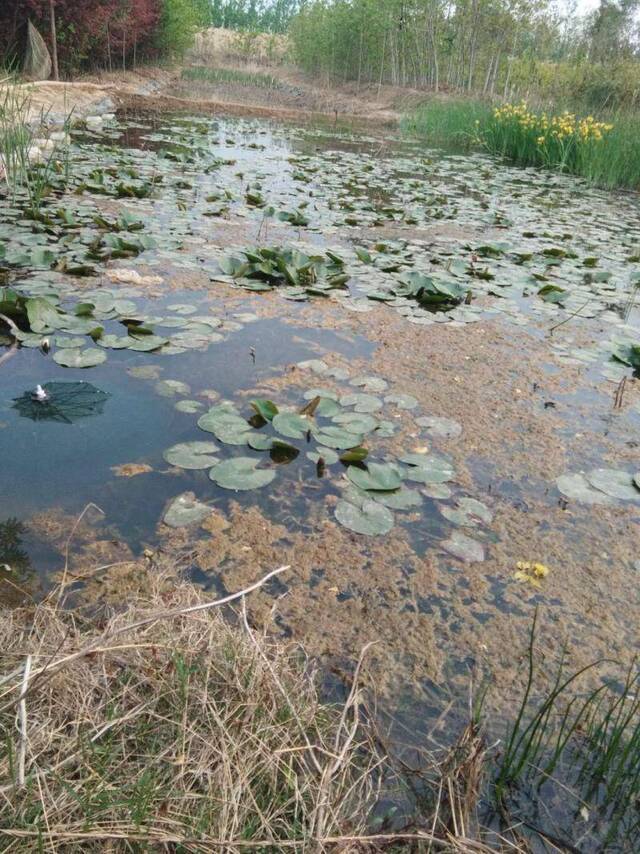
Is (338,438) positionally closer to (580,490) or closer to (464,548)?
(464,548)

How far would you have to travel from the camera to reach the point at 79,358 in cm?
212

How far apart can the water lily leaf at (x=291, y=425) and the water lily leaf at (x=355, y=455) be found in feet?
0.55

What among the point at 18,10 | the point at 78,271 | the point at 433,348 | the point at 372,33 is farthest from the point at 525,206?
the point at 372,33

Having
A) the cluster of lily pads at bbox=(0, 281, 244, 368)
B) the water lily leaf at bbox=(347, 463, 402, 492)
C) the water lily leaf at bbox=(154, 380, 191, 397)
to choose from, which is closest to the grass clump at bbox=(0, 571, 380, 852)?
the water lily leaf at bbox=(347, 463, 402, 492)

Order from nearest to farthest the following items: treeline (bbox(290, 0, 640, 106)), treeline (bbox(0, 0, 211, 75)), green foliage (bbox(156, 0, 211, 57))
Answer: treeline (bbox(0, 0, 211, 75)), treeline (bbox(290, 0, 640, 106)), green foliage (bbox(156, 0, 211, 57))

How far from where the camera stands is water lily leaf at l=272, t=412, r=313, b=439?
1.81 metres

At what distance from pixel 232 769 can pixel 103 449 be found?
105cm

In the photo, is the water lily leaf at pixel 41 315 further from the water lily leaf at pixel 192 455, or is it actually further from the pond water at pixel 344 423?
the water lily leaf at pixel 192 455

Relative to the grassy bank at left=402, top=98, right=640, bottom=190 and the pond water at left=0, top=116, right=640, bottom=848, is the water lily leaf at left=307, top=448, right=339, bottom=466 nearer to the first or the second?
the pond water at left=0, top=116, right=640, bottom=848

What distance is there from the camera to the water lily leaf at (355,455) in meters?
1.71

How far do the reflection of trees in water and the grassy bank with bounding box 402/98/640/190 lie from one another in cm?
787

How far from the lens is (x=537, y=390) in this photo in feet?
7.71

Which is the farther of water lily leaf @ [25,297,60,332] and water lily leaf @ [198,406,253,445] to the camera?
water lily leaf @ [25,297,60,332]

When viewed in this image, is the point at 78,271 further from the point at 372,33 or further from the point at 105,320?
the point at 372,33
